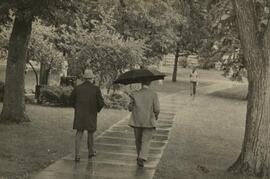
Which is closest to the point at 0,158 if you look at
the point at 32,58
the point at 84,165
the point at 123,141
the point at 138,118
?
the point at 84,165

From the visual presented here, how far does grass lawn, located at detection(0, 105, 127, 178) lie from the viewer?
36.2 feet

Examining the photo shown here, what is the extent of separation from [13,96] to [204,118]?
30.2ft

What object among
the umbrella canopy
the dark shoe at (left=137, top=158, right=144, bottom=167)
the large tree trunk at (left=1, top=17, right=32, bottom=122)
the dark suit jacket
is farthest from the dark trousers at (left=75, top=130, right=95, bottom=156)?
the large tree trunk at (left=1, top=17, right=32, bottom=122)

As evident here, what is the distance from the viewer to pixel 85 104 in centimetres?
1185

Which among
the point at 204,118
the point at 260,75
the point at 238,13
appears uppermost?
the point at 238,13

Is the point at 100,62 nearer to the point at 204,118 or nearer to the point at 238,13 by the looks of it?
the point at 204,118

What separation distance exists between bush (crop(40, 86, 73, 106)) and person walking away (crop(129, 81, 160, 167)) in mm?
12475

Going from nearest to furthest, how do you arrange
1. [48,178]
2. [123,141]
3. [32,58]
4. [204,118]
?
[48,178], [123,141], [204,118], [32,58]

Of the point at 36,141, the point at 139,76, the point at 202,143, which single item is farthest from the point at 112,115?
the point at 139,76

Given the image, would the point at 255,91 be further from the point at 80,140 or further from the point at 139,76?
the point at 80,140

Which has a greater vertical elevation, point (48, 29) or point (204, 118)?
point (48, 29)

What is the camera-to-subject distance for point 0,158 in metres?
11.5

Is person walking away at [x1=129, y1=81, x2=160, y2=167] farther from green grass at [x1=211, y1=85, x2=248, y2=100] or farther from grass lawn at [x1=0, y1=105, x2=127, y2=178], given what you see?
green grass at [x1=211, y1=85, x2=248, y2=100]

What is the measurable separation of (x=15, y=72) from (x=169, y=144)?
4763 mm
